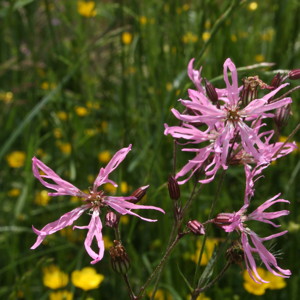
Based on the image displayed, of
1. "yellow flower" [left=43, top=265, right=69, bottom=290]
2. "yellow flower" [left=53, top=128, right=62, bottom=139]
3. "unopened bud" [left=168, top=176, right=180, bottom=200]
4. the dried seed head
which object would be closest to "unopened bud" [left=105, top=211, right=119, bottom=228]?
"unopened bud" [left=168, top=176, right=180, bottom=200]

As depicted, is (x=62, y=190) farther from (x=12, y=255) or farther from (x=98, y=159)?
(x=98, y=159)

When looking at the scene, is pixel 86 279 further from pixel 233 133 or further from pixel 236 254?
pixel 233 133

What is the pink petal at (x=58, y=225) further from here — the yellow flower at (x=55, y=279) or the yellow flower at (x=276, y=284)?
the yellow flower at (x=276, y=284)

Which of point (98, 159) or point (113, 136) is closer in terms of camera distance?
point (98, 159)

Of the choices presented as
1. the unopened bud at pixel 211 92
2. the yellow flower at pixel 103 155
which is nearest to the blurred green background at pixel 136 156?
the yellow flower at pixel 103 155

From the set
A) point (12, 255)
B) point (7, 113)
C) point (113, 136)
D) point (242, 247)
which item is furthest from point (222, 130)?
point (7, 113)
